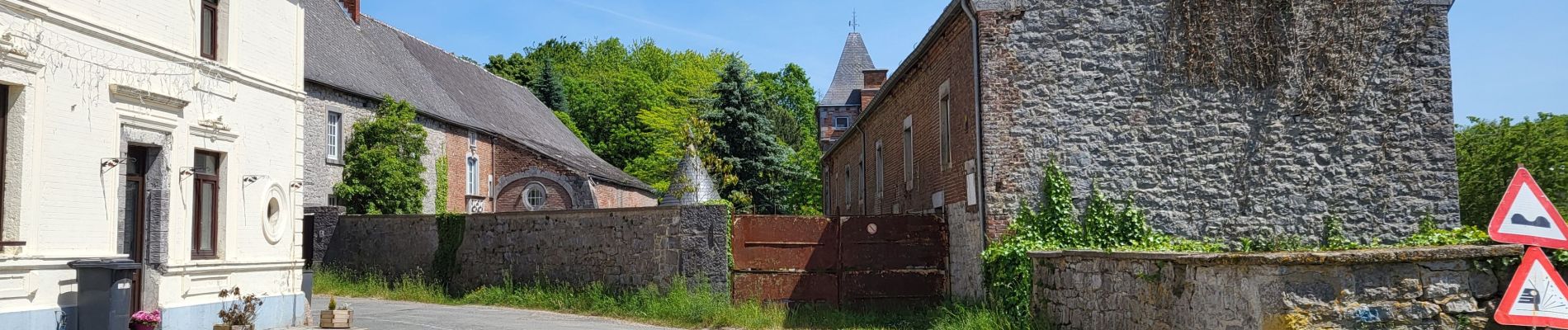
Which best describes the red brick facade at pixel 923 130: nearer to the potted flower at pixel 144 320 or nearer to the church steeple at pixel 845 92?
the potted flower at pixel 144 320

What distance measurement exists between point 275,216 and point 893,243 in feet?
27.9

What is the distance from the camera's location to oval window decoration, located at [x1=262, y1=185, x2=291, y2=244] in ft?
46.9

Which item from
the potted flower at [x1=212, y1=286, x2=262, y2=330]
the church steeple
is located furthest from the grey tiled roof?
the potted flower at [x1=212, y1=286, x2=262, y2=330]

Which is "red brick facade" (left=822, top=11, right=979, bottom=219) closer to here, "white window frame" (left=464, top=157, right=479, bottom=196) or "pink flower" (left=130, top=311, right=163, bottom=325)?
"pink flower" (left=130, top=311, right=163, bottom=325)

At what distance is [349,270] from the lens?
22.0m

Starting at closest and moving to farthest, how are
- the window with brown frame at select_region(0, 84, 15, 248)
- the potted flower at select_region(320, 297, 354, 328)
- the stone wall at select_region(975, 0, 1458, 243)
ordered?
1. the window with brown frame at select_region(0, 84, 15, 248)
2. the stone wall at select_region(975, 0, 1458, 243)
3. the potted flower at select_region(320, 297, 354, 328)

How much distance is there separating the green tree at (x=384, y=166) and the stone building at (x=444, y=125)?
1.03 ft

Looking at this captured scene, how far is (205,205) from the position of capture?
13180mm

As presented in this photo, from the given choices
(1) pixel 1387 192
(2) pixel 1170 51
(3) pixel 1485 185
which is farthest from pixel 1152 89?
(3) pixel 1485 185

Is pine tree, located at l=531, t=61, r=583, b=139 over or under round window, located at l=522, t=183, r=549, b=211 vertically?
over

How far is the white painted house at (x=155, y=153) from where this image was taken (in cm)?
994

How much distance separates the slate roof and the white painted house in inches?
458

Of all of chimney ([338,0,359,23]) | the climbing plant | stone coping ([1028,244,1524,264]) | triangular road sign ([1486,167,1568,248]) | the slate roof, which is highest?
chimney ([338,0,359,23])

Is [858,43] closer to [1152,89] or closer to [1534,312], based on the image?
[1152,89]
